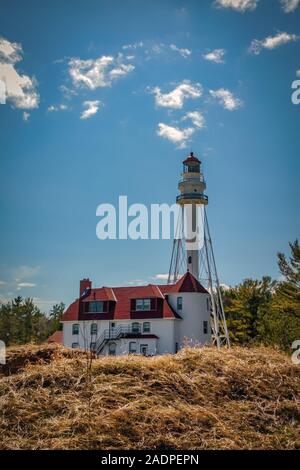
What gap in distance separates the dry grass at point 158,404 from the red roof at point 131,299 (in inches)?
1237

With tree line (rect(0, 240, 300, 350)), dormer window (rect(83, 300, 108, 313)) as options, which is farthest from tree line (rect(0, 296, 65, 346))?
dormer window (rect(83, 300, 108, 313))

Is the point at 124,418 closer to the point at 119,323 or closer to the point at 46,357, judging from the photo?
the point at 46,357

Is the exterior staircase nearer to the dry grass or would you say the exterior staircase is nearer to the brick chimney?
the brick chimney

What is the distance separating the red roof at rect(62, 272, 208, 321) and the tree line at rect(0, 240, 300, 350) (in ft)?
16.8

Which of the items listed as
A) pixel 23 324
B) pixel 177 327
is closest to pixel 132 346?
pixel 177 327

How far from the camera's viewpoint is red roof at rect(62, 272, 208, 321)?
146ft

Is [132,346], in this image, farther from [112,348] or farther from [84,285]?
[84,285]

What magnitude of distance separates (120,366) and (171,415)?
2529 mm

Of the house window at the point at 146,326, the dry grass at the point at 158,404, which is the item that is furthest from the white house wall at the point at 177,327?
the dry grass at the point at 158,404

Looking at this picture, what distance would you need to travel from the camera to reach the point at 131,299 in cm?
4584

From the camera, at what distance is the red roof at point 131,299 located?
44.4 metres

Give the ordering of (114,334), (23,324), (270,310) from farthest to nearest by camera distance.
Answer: (23,324) → (114,334) → (270,310)

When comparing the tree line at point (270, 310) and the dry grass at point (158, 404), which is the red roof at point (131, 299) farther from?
the dry grass at point (158, 404)

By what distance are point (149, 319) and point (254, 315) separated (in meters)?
10.0
